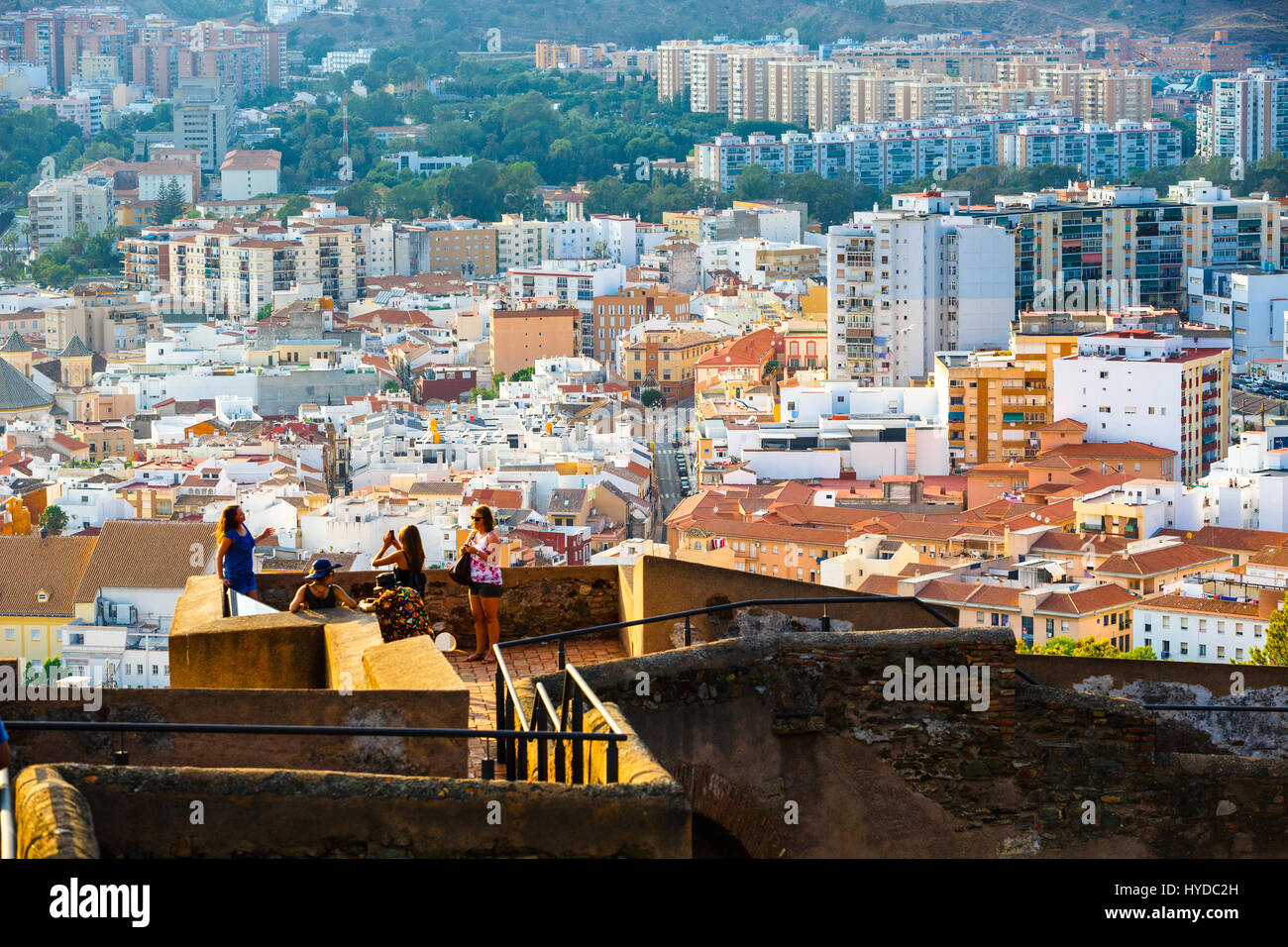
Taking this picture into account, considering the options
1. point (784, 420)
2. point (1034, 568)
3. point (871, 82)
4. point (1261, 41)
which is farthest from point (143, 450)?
point (1261, 41)

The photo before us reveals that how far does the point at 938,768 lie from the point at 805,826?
260 millimetres

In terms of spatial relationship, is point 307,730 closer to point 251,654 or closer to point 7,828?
point 7,828

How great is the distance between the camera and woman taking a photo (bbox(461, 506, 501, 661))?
179 inches

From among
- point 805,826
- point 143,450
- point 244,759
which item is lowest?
point 143,450

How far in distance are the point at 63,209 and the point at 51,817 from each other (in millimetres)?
58708

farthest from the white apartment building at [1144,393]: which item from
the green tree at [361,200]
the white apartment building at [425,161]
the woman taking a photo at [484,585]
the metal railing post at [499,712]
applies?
the white apartment building at [425,161]

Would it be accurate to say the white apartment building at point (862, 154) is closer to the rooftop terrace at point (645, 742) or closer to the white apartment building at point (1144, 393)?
the white apartment building at point (1144, 393)

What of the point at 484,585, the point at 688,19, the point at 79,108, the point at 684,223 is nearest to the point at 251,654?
the point at 484,585

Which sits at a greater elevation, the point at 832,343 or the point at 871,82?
the point at 871,82

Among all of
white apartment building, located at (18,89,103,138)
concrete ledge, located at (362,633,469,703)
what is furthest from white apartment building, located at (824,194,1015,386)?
white apartment building, located at (18,89,103,138)

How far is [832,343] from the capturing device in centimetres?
3534

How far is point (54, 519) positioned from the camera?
2527cm

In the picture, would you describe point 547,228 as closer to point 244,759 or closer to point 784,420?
point 784,420

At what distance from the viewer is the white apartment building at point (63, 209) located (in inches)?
2301
